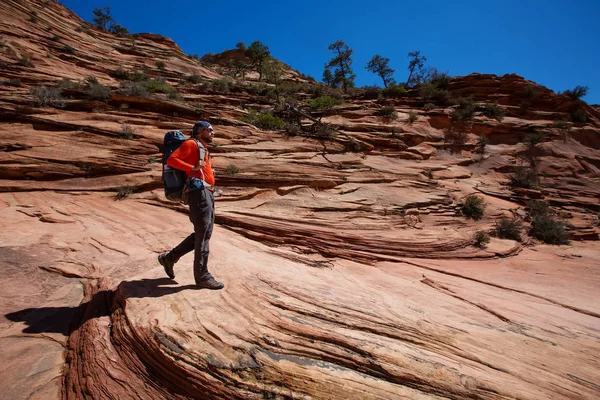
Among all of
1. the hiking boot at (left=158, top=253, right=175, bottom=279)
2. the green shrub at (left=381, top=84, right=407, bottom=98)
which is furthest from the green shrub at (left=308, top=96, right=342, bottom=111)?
the hiking boot at (left=158, top=253, right=175, bottom=279)

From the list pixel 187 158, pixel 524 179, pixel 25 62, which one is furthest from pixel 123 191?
pixel 524 179

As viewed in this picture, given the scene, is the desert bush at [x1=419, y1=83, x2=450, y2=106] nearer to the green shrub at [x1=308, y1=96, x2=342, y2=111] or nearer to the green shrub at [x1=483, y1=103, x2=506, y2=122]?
the green shrub at [x1=483, y1=103, x2=506, y2=122]

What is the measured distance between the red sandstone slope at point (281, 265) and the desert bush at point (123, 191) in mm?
108

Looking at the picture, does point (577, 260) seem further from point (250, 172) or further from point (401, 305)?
point (250, 172)

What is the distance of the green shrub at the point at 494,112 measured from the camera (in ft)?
58.4

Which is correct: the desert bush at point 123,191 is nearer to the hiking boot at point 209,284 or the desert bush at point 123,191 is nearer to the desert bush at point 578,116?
the hiking boot at point 209,284

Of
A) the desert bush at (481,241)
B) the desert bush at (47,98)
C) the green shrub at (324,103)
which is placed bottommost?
the desert bush at (481,241)

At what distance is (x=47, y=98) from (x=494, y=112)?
A: 2411 cm

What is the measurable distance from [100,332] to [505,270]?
8.44 metres

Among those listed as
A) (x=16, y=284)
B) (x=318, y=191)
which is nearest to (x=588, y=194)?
(x=318, y=191)

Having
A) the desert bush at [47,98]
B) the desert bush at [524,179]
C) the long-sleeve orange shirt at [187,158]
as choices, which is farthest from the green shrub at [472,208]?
the desert bush at [47,98]

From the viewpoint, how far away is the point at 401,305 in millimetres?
3824

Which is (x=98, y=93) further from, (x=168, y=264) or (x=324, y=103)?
(x=168, y=264)

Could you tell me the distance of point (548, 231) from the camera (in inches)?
371
